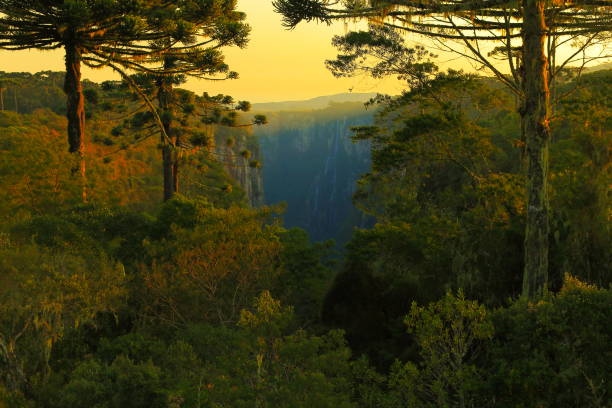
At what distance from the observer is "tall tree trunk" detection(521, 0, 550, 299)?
38.1 ft

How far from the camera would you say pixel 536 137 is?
1170 centimetres

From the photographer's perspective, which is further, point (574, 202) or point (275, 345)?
point (574, 202)

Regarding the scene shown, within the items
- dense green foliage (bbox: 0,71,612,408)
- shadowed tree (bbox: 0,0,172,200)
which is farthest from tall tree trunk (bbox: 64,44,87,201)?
dense green foliage (bbox: 0,71,612,408)

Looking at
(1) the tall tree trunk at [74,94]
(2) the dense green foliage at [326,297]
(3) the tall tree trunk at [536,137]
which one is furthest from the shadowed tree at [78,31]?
(3) the tall tree trunk at [536,137]

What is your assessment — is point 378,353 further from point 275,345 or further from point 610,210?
point 275,345

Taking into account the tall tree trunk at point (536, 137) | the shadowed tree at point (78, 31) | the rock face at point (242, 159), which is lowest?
the rock face at point (242, 159)

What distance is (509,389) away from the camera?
680cm

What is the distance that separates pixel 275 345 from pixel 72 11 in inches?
502

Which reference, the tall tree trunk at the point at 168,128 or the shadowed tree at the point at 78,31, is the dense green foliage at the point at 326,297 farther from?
the shadowed tree at the point at 78,31

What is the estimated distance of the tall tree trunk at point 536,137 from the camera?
457 inches

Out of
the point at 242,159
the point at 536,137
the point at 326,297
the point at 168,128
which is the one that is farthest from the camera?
the point at 242,159

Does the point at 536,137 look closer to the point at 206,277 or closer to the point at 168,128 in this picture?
the point at 206,277

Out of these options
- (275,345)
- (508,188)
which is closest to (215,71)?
(508,188)

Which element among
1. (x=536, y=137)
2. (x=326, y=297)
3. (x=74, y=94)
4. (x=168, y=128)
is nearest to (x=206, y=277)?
(x=326, y=297)
